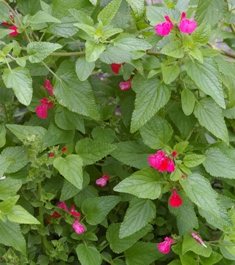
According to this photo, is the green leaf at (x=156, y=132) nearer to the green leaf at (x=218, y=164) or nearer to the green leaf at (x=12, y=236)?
the green leaf at (x=218, y=164)

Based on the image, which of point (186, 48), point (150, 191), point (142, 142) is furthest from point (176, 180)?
point (186, 48)

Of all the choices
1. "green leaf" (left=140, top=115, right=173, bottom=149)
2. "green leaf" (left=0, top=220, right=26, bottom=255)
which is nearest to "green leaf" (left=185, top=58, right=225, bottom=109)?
"green leaf" (left=140, top=115, right=173, bottom=149)

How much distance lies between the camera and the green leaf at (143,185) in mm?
1434

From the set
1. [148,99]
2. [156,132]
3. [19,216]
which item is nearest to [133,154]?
[156,132]

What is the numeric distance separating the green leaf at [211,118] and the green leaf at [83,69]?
1.24 feet

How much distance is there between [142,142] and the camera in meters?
1.66

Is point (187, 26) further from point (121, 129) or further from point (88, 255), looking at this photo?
point (88, 255)

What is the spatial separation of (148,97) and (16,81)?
1.36ft

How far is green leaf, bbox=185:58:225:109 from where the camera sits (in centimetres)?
137

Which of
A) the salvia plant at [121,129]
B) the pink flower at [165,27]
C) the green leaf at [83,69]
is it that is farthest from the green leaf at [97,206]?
the pink flower at [165,27]

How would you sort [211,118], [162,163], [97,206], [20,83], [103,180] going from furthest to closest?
[103,180]
[97,206]
[211,118]
[162,163]
[20,83]

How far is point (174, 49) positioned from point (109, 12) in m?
0.23

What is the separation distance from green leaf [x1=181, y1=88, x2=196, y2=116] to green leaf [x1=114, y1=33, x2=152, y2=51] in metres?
0.25

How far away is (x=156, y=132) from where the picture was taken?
1547mm
